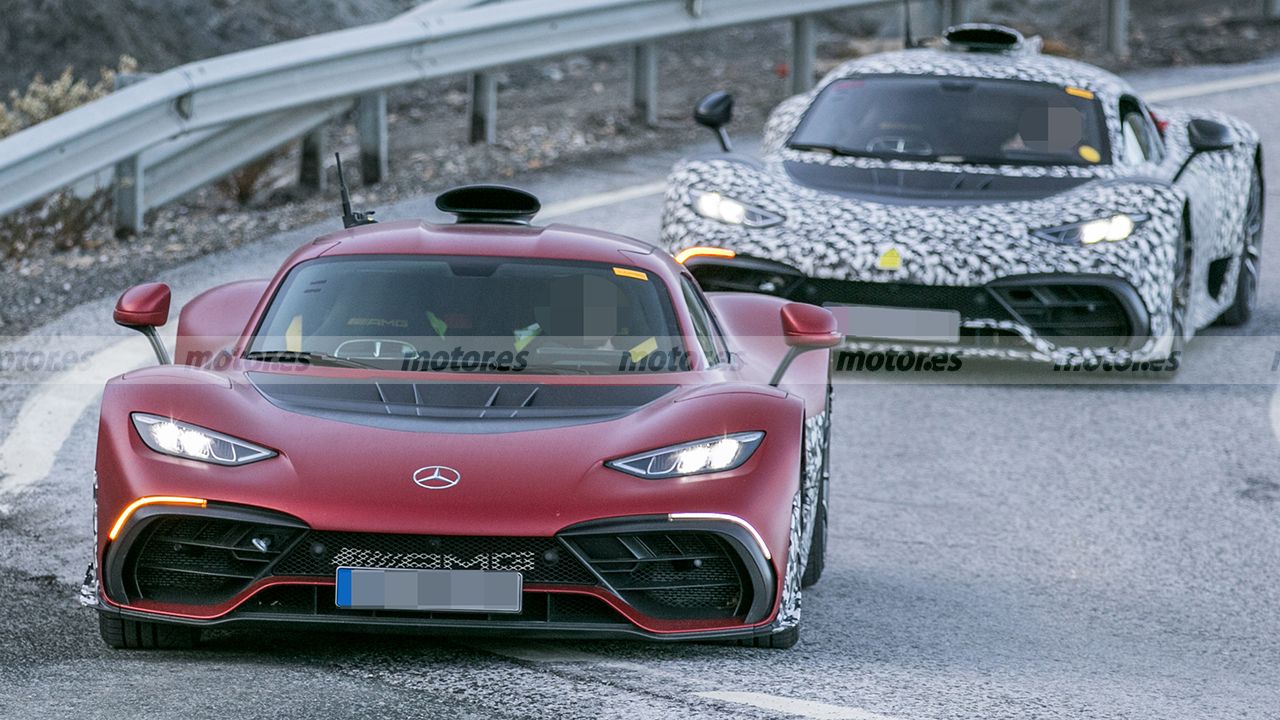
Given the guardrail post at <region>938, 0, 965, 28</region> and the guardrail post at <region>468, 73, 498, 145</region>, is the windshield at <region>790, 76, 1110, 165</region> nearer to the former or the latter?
the guardrail post at <region>468, 73, 498, 145</region>

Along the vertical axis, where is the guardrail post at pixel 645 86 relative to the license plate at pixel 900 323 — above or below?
below

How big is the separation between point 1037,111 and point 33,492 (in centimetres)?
564

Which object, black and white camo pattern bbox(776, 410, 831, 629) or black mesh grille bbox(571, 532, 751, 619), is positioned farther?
black and white camo pattern bbox(776, 410, 831, 629)

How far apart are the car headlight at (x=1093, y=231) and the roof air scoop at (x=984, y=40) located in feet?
8.38

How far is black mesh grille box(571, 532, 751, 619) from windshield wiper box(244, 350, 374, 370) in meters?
1.16

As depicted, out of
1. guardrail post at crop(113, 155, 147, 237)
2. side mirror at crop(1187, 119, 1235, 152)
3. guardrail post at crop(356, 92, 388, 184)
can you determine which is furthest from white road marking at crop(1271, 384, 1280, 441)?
guardrail post at crop(113, 155, 147, 237)

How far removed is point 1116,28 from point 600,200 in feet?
24.9

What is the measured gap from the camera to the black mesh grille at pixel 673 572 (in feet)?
18.8

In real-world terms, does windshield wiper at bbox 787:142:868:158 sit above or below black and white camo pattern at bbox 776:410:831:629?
below

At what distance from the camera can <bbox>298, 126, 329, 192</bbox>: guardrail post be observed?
1396 cm

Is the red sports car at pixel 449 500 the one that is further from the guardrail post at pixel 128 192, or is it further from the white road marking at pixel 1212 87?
the white road marking at pixel 1212 87

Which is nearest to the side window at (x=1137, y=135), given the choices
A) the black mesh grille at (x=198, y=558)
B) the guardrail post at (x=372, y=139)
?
the guardrail post at (x=372, y=139)

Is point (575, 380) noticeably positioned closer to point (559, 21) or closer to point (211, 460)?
point (211, 460)

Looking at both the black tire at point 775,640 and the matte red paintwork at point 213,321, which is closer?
the black tire at point 775,640
